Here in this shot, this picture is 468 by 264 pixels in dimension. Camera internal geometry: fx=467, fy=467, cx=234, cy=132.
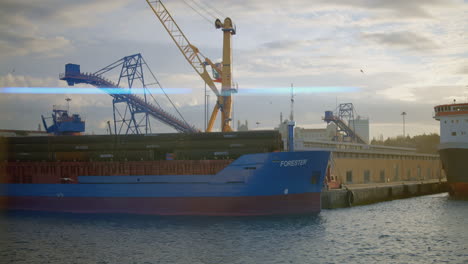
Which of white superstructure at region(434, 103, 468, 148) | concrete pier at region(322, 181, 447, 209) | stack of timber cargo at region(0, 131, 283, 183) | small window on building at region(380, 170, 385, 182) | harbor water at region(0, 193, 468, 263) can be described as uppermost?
white superstructure at region(434, 103, 468, 148)

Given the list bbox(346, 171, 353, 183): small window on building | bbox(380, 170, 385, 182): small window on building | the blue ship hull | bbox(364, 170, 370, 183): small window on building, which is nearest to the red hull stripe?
the blue ship hull

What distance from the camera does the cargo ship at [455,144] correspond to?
46.1 m

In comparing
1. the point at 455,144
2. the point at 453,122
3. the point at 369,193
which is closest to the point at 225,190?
the point at 369,193

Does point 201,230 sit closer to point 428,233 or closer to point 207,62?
point 428,233

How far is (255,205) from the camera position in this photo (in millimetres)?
30812

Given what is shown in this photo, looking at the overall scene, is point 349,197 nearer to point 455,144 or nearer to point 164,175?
point 455,144

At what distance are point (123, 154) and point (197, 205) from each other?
7.64 meters

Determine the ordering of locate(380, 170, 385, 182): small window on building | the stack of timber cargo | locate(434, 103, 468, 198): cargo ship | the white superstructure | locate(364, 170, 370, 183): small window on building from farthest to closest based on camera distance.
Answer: locate(380, 170, 385, 182): small window on building < locate(364, 170, 370, 183): small window on building < the white superstructure < locate(434, 103, 468, 198): cargo ship < the stack of timber cargo

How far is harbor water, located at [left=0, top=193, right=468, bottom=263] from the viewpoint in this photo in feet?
71.9

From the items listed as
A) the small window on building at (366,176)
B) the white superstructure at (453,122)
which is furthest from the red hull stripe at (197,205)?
the white superstructure at (453,122)

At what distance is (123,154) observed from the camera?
1384 inches

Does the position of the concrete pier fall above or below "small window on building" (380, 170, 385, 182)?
below

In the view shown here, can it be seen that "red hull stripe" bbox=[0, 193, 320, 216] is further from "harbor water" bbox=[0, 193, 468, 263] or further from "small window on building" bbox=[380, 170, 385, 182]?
"small window on building" bbox=[380, 170, 385, 182]

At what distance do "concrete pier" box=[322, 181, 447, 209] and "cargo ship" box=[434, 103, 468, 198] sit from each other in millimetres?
4771
